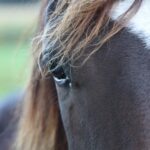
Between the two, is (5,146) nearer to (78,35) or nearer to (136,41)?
(78,35)

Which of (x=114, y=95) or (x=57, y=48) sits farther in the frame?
(x=57, y=48)

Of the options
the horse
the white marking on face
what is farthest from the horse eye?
the white marking on face

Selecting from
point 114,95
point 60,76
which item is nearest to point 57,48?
point 60,76

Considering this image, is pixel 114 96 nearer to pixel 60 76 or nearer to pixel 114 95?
pixel 114 95

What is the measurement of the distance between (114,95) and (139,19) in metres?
0.17

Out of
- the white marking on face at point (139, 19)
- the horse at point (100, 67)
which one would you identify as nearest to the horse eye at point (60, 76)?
the horse at point (100, 67)

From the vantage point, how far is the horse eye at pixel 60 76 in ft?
4.23

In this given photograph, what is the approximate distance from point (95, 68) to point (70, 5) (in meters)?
0.18

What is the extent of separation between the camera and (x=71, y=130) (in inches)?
52.2

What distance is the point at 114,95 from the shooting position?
1131 mm

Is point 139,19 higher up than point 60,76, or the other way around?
point 139,19

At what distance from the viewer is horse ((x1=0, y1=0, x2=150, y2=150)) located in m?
1.08

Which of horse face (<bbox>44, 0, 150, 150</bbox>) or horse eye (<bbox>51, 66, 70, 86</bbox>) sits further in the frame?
horse eye (<bbox>51, 66, 70, 86</bbox>)

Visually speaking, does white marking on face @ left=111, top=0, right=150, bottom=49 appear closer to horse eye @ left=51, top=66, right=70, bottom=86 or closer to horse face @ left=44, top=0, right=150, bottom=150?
horse face @ left=44, top=0, right=150, bottom=150
